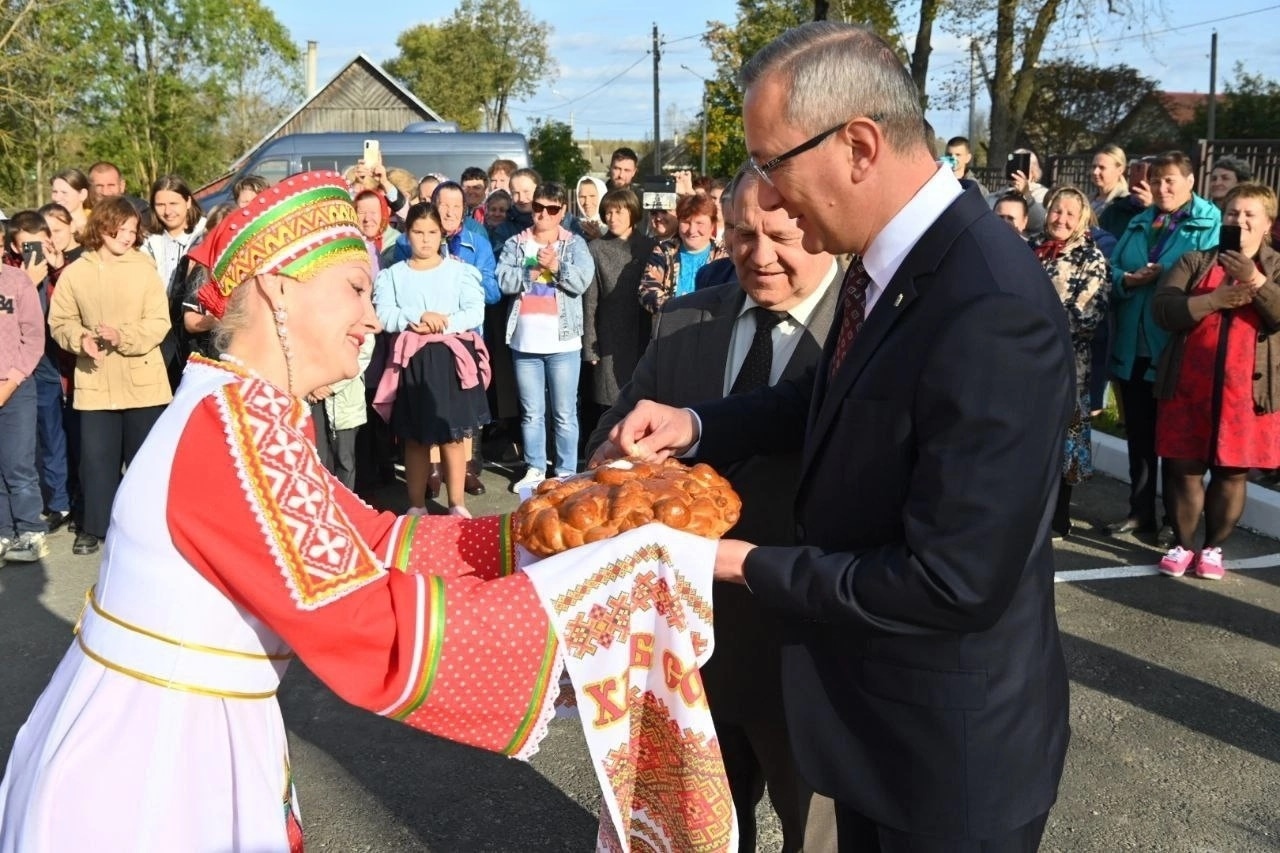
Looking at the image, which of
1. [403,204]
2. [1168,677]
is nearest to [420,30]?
[403,204]

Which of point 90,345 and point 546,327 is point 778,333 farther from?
point 90,345

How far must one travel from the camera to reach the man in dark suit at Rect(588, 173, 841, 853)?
2.89 m

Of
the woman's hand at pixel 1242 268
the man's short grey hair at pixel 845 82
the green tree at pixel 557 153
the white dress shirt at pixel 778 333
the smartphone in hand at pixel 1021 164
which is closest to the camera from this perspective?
the man's short grey hair at pixel 845 82

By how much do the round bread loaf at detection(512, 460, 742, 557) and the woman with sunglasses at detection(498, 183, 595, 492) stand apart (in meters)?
5.84

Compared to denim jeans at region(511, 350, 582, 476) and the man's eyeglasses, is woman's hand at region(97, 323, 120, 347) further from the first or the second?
the man's eyeglasses

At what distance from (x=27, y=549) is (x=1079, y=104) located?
39874mm

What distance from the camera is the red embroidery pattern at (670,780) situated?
7.30 ft

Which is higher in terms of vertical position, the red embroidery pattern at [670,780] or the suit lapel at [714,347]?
the suit lapel at [714,347]

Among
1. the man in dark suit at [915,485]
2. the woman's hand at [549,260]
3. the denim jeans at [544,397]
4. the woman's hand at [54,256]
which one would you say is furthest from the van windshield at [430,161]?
the man in dark suit at [915,485]

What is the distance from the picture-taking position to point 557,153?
139ft

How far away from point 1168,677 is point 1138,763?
2.97 ft

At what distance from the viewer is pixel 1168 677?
500 centimetres

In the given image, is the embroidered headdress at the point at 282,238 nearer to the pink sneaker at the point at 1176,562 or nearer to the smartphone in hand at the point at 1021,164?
the pink sneaker at the point at 1176,562

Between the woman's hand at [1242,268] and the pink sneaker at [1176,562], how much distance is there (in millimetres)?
1532
